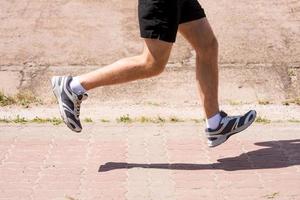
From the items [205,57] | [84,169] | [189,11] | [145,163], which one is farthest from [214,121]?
[84,169]

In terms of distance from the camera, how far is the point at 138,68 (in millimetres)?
5172

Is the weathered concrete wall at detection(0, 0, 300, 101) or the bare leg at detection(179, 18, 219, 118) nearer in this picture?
the bare leg at detection(179, 18, 219, 118)

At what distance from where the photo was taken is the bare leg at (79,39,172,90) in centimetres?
509

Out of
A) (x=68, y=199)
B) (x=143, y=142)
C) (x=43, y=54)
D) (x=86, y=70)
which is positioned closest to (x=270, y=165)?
(x=143, y=142)

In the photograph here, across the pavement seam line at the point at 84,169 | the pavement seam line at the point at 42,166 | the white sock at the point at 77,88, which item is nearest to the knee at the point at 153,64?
the white sock at the point at 77,88

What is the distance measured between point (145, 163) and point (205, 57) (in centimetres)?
85

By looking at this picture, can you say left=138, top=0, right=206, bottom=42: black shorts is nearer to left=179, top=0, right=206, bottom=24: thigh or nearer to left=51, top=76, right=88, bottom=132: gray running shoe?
left=179, top=0, right=206, bottom=24: thigh

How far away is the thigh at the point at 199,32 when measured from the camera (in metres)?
5.22

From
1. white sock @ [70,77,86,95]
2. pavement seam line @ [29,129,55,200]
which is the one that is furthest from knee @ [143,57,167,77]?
pavement seam line @ [29,129,55,200]

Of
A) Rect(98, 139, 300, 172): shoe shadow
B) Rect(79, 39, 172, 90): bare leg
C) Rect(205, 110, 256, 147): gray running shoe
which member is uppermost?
Rect(79, 39, 172, 90): bare leg

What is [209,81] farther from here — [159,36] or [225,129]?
[159,36]

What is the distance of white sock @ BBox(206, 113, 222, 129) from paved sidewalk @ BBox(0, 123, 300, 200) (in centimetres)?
22

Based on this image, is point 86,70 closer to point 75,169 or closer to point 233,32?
point 233,32

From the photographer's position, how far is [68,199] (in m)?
4.58
